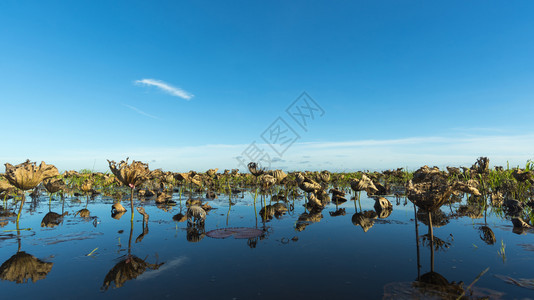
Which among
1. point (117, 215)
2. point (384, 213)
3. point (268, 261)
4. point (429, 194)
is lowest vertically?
point (384, 213)

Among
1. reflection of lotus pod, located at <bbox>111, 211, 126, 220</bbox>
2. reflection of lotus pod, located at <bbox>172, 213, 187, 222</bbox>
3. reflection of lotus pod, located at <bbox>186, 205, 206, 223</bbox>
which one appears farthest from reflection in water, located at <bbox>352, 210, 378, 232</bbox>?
reflection of lotus pod, located at <bbox>111, 211, 126, 220</bbox>

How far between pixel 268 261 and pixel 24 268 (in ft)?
10.4

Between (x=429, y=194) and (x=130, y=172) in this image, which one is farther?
(x=130, y=172)

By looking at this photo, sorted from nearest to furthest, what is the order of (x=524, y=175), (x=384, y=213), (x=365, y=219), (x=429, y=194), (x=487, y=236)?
(x=429, y=194), (x=487, y=236), (x=365, y=219), (x=384, y=213), (x=524, y=175)

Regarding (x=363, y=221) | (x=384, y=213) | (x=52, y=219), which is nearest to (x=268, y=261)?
(x=363, y=221)

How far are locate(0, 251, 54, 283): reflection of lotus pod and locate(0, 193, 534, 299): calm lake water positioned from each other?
0.11 feet

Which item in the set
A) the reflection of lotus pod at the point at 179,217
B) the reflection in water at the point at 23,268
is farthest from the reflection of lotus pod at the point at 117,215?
the reflection in water at the point at 23,268

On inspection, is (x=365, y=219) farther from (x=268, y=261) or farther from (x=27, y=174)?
(x=27, y=174)

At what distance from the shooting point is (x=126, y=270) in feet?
10.3

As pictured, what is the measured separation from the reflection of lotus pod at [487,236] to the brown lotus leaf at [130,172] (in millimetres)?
6933

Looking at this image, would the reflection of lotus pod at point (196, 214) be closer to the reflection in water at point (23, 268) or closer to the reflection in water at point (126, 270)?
the reflection in water at point (126, 270)

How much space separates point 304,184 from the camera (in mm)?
9773

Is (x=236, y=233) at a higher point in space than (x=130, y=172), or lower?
lower

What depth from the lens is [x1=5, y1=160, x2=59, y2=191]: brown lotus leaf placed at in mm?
5125
